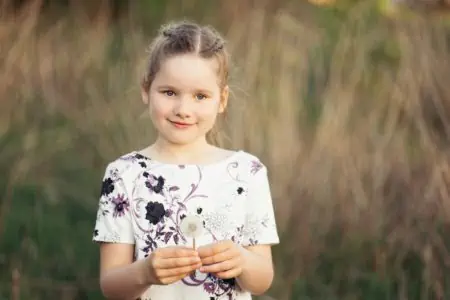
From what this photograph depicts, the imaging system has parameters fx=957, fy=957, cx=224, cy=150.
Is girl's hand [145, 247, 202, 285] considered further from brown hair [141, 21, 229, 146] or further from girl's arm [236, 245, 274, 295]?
brown hair [141, 21, 229, 146]

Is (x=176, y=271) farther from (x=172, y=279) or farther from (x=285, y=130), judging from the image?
(x=285, y=130)

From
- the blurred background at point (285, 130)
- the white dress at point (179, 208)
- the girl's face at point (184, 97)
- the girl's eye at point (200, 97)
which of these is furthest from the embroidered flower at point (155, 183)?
the blurred background at point (285, 130)

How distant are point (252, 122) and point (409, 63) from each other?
2.85 ft

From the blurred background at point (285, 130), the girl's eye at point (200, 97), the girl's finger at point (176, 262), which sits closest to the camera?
the girl's finger at point (176, 262)

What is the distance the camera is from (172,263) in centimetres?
225

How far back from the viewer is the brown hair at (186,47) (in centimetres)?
249

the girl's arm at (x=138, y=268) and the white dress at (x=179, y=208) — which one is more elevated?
the white dress at (x=179, y=208)

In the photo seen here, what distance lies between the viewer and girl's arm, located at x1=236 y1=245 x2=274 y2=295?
245cm

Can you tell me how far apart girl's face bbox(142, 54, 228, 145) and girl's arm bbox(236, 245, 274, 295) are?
341mm

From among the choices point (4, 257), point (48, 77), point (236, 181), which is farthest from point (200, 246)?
point (48, 77)

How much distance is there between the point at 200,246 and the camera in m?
2.40

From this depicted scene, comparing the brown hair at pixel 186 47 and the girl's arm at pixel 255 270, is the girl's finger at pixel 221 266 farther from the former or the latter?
the brown hair at pixel 186 47

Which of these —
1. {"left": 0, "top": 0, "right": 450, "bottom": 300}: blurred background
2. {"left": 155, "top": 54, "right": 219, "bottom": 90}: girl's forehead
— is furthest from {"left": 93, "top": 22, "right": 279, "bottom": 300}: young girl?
{"left": 0, "top": 0, "right": 450, "bottom": 300}: blurred background

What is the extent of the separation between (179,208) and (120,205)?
0.16 m
